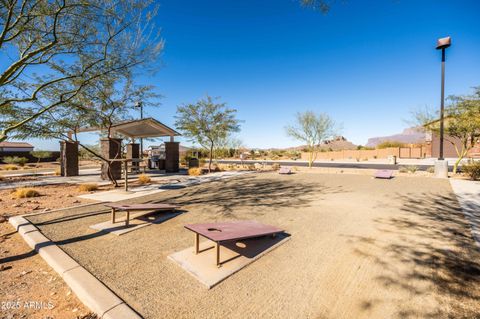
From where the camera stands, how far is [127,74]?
24.0 feet

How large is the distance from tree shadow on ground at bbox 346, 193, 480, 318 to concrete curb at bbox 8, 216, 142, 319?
2.69 meters

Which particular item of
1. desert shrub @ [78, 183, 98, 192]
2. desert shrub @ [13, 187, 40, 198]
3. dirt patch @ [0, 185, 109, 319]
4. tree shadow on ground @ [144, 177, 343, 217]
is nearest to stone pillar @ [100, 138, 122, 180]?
desert shrub @ [78, 183, 98, 192]

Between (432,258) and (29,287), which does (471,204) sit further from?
(29,287)

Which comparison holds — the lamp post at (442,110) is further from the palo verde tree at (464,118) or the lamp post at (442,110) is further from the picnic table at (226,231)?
the picnic table at (226,231)

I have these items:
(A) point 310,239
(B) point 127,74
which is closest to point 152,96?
(B) point 127,74

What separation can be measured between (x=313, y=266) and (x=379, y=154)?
40.6 metres

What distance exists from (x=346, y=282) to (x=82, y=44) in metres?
8.14

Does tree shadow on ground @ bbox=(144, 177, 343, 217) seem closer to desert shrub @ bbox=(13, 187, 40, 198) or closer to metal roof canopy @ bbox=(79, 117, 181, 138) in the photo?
desert shrub @ bbox=(13, 187, 40, 198)

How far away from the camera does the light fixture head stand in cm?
1256

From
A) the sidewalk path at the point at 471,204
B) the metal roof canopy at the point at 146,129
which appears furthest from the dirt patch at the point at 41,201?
the sidewalk path at the point at 471,204

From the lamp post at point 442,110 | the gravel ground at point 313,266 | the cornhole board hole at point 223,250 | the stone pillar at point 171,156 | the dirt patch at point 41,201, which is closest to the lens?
the gravel ground at point 313,266

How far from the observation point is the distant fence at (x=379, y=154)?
111 feet

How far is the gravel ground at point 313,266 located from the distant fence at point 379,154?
3505 centimetres

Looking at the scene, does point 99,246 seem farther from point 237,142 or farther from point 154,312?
point 237,142
